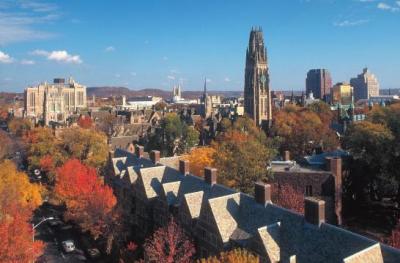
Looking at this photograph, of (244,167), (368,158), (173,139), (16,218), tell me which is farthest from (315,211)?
(173,139)

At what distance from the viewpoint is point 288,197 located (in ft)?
132

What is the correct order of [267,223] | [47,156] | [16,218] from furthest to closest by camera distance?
[47,156] → [16,218] → [267,223]

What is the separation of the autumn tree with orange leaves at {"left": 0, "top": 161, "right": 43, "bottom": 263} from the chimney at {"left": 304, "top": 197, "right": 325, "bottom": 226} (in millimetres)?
22119

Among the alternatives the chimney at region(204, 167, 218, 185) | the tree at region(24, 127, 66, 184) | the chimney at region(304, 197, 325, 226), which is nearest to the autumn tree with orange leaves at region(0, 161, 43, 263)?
the tree at region(24, 127, 66, 184)

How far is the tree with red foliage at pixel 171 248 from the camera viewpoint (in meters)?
29.2

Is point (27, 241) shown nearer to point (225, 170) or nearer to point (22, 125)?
point (225, 170)

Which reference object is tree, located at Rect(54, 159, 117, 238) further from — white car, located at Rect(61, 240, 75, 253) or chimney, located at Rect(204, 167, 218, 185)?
chimney, located at Rect(204, 167, 218, 185)

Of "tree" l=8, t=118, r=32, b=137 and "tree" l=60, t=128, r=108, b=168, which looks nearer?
"tree" l=60, t=128, r=108, b=168

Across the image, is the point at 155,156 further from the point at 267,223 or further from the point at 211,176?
the point at 267,223

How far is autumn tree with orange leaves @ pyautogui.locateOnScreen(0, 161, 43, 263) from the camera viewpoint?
108 ft

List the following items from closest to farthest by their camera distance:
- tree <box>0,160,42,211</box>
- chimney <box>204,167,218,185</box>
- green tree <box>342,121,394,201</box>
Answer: chimney <box>204,167,218,185</box> → tree <box>0,160,42,211</box> → green tree <box>342,121,394,201</box>

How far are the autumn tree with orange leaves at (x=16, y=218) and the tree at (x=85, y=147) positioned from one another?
419 inches

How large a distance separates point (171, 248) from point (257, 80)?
87287mm

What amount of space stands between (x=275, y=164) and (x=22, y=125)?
10420 centimetres
